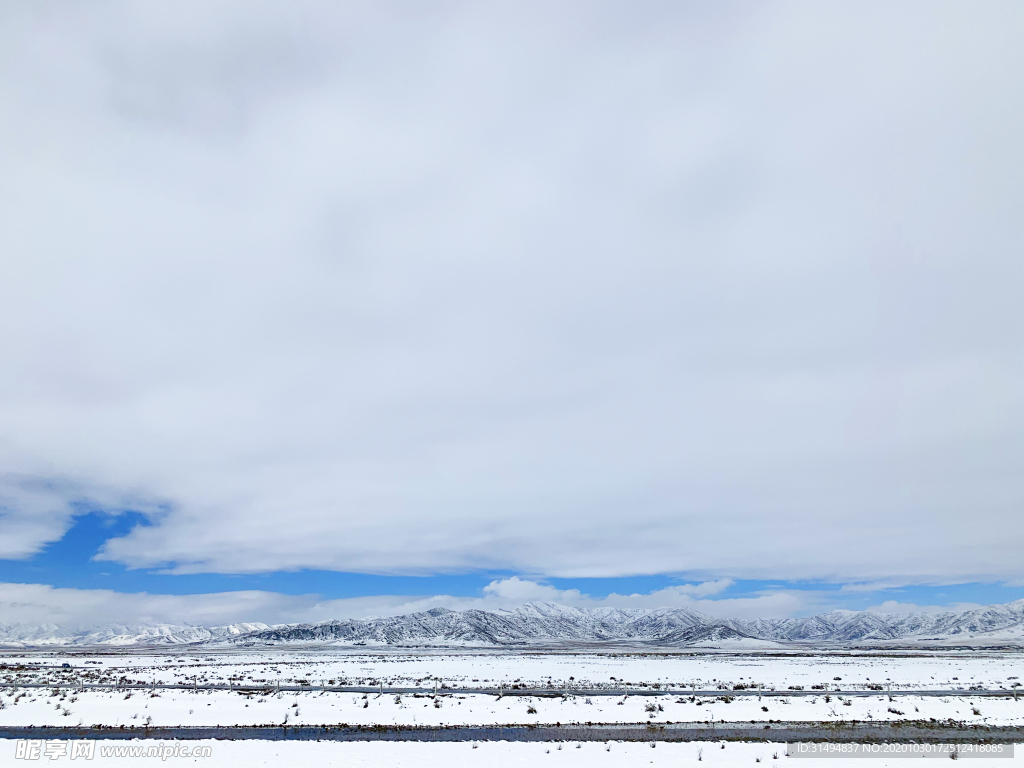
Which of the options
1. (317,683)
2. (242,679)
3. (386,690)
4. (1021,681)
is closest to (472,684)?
(386,690)

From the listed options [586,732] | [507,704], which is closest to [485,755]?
[586,732]

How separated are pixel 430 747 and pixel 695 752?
1007 centimetres

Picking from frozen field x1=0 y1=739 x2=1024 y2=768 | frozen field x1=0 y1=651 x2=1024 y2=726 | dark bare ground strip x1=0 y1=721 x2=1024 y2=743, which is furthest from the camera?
frozen field x1=0 y1=651 x2=1024 y2=726

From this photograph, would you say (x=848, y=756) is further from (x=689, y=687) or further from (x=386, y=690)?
(x=386, y=690)

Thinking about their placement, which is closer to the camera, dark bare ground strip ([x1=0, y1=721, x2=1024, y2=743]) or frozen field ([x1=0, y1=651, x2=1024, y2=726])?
dark bare ground strip ([x1=0, y1=721, x2=1024, y2=743])

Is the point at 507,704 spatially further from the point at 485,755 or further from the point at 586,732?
the point at 485,755

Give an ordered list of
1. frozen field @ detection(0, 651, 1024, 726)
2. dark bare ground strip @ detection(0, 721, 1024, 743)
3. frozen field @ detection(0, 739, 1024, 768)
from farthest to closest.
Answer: frozen field @ detection(0, 651, 1024, 726), dark bare ground strip @ detection(0, 721, 1024, 743), frozen field @ detection(0, 739, 1024, 768)

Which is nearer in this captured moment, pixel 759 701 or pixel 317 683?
pixel 759 701

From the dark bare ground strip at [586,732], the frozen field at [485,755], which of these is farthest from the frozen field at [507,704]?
the frozen field at [485,755]

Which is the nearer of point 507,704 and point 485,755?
point 485,755

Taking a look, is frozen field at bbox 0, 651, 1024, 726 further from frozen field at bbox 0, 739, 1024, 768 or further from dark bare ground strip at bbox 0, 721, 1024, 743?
frozen field at bbox 0, 739, 1024, 768

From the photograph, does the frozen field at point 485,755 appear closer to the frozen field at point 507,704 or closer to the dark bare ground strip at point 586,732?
the dark bare ground strip at point 586,732

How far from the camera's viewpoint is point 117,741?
24.4 meters

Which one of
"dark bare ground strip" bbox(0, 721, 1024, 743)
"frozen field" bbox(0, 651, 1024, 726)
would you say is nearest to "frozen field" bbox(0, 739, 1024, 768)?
"dark bare ground strip" bbox(0, 721, 1024, 743)
